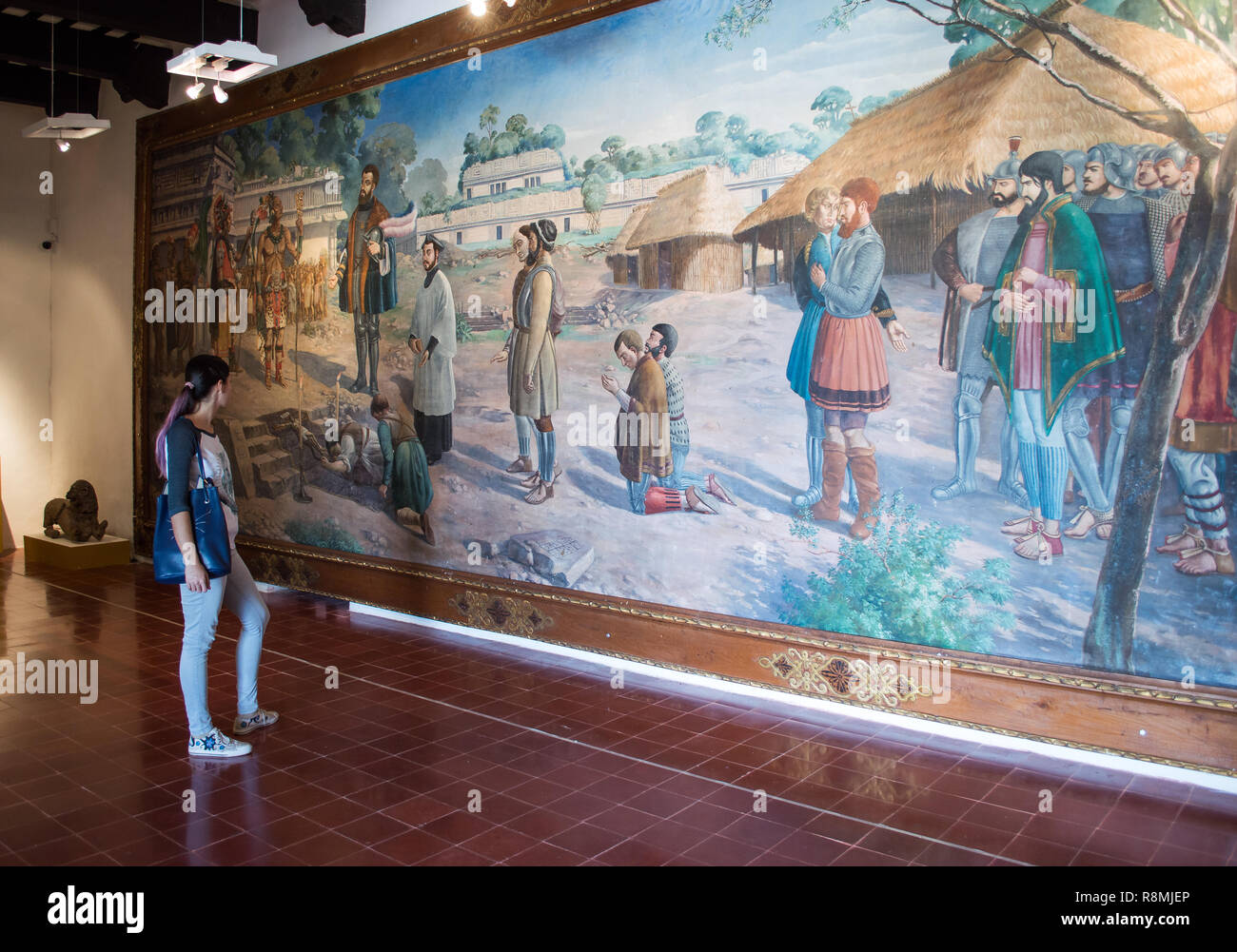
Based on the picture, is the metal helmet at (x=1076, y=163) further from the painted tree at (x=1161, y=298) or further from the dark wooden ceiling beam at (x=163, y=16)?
the dark wooden ceiling beam at (x=163, y=16)

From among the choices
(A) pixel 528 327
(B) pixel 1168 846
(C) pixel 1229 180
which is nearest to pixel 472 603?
(A) pixel 528 327

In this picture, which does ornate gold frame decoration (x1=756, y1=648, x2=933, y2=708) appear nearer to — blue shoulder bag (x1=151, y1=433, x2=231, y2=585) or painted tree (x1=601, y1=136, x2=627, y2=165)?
blue shoulder bag (x1=151, y1=433, x2=231, y2=585)

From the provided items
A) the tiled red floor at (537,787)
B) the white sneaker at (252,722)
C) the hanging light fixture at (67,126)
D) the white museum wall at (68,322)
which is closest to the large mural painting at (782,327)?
the tiled red floor at (537,787)

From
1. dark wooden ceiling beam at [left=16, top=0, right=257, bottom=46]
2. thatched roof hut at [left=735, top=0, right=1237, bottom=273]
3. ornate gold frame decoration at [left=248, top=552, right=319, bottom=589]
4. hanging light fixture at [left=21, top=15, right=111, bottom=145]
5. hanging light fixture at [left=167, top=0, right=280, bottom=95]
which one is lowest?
ornate gold frame decoration at [left=248, top=552, right=319, bottom=589]

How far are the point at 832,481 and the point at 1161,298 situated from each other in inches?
74.4

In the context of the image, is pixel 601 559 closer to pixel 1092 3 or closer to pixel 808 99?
pixel 808 99

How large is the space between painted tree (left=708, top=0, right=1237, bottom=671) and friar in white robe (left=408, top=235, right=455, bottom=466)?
4.34 metres

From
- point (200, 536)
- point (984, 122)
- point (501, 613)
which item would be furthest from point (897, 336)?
point (200, 536)

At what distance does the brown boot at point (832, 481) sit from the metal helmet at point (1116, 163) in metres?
1.89

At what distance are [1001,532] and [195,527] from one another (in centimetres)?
403

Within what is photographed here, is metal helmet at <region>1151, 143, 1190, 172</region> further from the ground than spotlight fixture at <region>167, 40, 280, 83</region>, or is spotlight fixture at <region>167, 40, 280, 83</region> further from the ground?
spotlight fixture at <region>167, 40, 280, 83</region>

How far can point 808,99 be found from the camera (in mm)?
5688

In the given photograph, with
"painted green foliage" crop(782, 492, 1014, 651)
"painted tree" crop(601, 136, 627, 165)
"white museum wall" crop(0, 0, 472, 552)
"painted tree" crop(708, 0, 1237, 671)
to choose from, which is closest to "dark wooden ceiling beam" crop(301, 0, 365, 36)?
"painted tree" crop(601, 136, 627, 165)

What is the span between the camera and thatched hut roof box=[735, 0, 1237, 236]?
4539 mm
